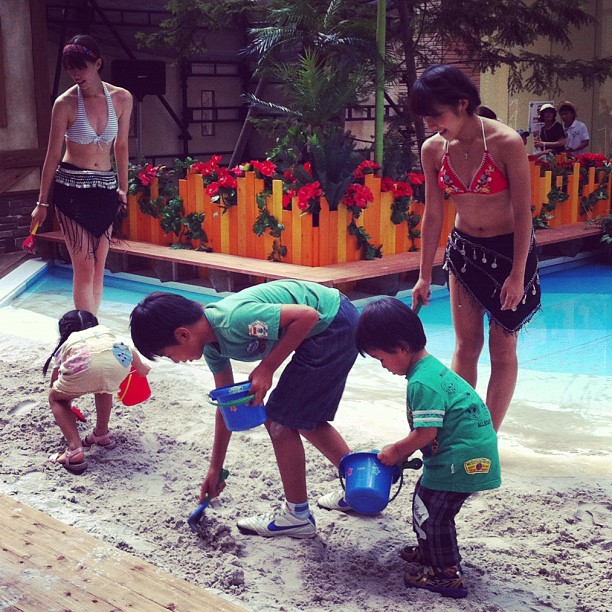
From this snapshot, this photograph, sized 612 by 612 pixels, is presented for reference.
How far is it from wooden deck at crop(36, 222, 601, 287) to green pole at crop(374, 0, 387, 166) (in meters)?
0.98

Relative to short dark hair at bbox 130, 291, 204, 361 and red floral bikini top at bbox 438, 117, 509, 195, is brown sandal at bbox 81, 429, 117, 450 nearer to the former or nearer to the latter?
short dark hair at bbox 130, 291, 204, 361

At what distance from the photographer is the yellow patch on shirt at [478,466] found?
110 inches

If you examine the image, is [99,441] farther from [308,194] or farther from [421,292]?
[308,194]

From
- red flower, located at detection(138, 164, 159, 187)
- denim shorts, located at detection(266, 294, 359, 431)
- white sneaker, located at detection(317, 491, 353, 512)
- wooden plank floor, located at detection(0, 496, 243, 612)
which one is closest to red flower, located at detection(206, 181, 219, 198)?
red flower, located at detection(138, 164, 159, 187)

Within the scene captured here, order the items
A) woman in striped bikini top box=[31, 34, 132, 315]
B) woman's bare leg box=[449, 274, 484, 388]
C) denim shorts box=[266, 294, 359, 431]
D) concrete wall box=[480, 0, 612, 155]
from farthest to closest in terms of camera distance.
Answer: concrete wall box=[480, 0, 612, 155] → woman in striped bikini top box=[31, 34, 132, 315] → woman's bare leg box=[449, 274, 484, 388] → denim shorts box=[266, 294, 359, 431]

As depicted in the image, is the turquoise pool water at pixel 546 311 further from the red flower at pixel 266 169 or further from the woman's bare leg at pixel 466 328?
the woman's bare leg at pixel 466 328

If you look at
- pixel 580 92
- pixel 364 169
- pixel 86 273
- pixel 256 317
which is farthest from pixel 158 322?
pixel 580 92

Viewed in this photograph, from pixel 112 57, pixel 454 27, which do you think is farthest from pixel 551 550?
pixel 112 57

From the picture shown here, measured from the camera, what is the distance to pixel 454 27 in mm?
9898

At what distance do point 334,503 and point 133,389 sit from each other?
1037 millimetres

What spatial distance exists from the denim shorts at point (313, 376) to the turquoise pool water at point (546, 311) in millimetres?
3079

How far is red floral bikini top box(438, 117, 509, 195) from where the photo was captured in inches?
139

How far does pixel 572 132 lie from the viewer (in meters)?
11.4

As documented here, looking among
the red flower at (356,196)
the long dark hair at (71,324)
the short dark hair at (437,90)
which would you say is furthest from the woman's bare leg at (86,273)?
A: the red flower at (356,196)
